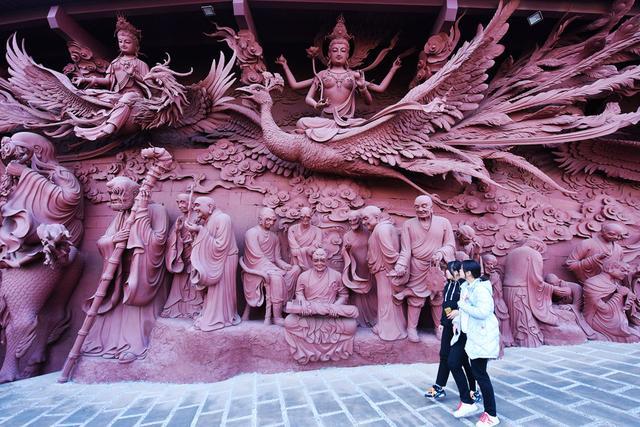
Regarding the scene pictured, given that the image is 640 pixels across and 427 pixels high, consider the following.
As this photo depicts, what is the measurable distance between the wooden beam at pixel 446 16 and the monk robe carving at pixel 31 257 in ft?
22.6

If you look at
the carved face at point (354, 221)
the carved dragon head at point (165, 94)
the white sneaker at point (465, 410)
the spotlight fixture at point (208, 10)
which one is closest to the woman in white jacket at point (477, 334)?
the white sneaker at point (465, 410)

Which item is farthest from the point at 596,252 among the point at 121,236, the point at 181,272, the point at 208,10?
the point at 208,10

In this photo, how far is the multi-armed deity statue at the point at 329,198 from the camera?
13.7 feet

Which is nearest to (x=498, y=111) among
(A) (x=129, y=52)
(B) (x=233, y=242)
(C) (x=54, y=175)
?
(B) (x=233, y=242)

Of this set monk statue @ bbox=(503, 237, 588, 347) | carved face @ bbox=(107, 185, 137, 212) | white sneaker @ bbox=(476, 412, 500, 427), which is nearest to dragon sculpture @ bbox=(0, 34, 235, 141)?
carved face @ bbox=(107, 185, 137, 212)

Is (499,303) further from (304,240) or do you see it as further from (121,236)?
(121,236)

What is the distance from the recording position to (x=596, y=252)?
517 centimetres

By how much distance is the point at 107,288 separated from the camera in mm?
4141

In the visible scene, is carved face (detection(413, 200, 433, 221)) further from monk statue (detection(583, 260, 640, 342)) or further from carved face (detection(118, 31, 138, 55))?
carved face (detection(118, 31, 138, 55))

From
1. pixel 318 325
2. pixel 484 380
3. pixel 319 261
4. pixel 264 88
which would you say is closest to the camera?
pixel 484 380

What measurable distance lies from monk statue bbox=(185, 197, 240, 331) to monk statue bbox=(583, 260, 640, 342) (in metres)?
5.78

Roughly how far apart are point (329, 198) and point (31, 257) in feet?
15.2

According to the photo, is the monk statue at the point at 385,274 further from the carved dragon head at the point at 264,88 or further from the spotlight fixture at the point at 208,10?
the spotlight fixture at the point at 208,10

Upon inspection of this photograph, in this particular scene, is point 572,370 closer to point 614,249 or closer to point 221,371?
point 614,249
